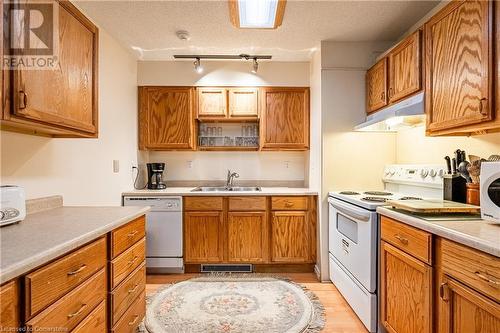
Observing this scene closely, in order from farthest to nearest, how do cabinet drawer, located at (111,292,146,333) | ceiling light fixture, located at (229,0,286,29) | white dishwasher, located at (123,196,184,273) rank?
white dishwasher, located at (123,196,184,273)
ceiling light fixture, located at (229,0,286,29)
cabinet drawer, located at (111,292,146,333)

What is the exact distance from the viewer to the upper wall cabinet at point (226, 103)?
326cm

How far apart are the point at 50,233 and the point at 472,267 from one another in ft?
5.74

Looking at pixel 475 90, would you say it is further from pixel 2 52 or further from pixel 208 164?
pixel 208 164

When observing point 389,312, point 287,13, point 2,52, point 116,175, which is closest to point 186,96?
point 116,175

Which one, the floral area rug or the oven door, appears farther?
the floral area rug

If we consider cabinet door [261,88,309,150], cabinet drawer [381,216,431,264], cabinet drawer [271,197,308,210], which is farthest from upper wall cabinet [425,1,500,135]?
cabinet door [261,88,309,150]

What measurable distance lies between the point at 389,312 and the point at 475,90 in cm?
138

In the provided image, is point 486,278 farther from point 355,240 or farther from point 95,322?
point 95,322

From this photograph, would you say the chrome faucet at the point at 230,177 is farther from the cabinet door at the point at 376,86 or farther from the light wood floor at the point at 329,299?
the cabinet door at the point at 376,86

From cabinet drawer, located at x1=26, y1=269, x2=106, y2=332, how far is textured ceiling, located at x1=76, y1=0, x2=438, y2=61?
2.00 m

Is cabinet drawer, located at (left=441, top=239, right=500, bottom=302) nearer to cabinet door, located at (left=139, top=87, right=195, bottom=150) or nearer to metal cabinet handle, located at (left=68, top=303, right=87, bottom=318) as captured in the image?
metal cabinet handle, located at (left=68, top=303, right=87, bottom=318)

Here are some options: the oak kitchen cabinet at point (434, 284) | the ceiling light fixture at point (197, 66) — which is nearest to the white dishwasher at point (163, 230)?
the ceiling light fixture at point (197, 66)

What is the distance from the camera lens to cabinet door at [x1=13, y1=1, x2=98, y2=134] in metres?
1.22

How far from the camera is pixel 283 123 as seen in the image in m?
3.25
